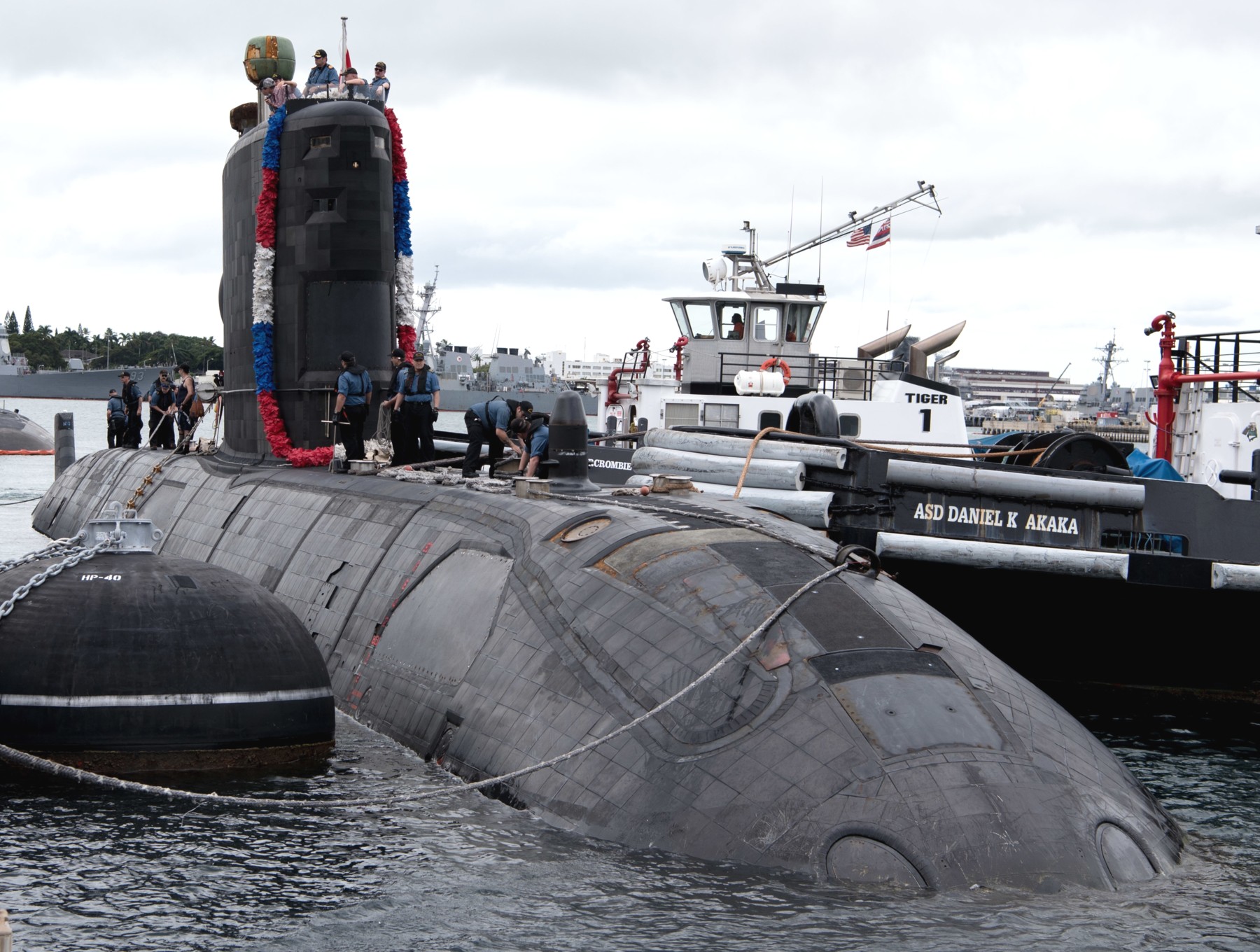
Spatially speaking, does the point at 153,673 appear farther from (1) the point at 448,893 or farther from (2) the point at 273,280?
(2) the point at 273,280

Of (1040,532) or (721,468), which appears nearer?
(1040,532)

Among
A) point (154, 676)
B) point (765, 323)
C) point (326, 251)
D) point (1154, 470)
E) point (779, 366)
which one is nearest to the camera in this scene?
point (154, 676)

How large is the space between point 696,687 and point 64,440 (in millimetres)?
28407

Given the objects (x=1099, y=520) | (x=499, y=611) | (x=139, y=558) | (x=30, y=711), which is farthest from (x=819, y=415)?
(x=30, y=711)

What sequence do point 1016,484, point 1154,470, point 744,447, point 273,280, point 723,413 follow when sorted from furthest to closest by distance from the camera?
point 723,413
point 1154,470
point 273,280
point 744,447
point 1016,484

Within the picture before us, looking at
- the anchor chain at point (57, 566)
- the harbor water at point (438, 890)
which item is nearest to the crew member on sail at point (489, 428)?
the anchor chain at point (57, 566)

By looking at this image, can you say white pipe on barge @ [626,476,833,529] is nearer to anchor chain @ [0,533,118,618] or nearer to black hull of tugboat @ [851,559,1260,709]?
black hull of tugboat @ [851,559,1260,709]

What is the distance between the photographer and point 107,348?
128625 millimetres

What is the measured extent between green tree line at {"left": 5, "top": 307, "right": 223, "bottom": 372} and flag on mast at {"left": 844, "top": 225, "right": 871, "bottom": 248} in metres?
94.5

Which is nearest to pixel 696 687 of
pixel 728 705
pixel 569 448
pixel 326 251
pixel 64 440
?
pixel 728 705

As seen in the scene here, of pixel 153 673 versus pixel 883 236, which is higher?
pixel 883 236

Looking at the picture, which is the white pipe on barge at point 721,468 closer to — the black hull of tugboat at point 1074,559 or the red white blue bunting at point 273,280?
the black hull of tugboat at point 1074,559

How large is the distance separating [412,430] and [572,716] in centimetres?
910

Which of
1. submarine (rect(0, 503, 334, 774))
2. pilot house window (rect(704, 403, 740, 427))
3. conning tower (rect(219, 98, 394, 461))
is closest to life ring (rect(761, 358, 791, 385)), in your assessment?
pilot house window (rect(704, 403, 740, 427))
